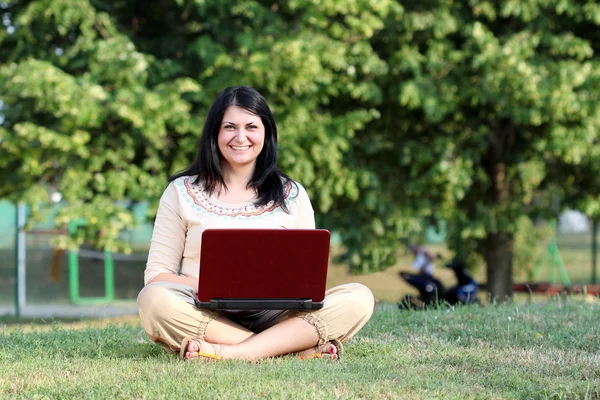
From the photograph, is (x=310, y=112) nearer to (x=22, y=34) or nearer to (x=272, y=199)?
(x=22, y=34)

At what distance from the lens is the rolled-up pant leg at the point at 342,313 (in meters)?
4.25

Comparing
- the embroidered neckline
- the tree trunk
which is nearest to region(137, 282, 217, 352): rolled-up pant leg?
the embroidered neckline

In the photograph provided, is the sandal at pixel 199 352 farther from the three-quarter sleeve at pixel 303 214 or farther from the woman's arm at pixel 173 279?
the three-quarter sleeve at pixel 303 214

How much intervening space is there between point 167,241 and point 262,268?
704 millimetres

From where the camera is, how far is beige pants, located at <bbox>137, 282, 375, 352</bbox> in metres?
4.08

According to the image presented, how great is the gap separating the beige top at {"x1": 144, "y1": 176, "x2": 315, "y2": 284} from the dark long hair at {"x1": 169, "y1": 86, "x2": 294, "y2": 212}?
7cm

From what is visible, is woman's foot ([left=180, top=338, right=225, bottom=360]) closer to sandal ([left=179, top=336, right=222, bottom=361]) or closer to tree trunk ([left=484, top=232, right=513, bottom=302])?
sandal ([left=179, top=336, right=222, bottom=361])

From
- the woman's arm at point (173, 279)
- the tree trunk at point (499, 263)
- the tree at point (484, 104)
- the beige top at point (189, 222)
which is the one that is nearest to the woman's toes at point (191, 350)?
the woman's arm at point (173, 279)

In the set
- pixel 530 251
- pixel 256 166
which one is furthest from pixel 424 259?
pixel 256 166

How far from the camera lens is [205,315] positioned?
4.13 metres

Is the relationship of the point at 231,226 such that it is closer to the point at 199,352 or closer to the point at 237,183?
the point at 237,183

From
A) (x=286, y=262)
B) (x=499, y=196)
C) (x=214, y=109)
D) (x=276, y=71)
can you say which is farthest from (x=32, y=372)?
(x=499, y=196)

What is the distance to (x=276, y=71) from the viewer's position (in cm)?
945

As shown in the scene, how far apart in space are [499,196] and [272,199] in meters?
7.85
